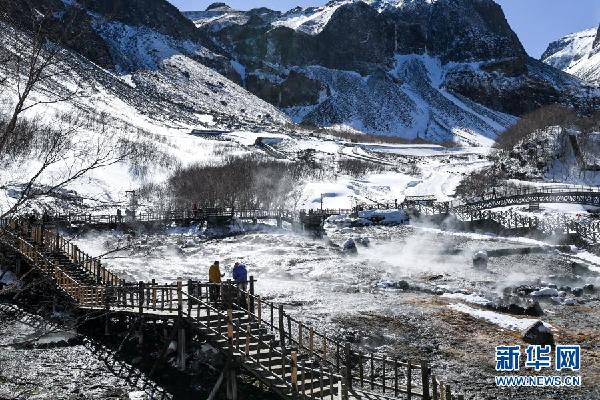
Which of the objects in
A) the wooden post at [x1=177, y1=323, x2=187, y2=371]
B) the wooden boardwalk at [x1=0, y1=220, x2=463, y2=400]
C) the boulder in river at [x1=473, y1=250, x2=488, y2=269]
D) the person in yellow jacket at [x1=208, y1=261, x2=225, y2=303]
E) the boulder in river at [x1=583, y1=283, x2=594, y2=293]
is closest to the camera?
the wooden boardwalk at [x1=0, y1=220, x2=463, y2=400]

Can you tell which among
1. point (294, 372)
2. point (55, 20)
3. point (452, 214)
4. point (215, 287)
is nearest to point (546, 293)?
point (215, 287)

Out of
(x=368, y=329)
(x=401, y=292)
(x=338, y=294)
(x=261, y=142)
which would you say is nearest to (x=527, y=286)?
(x=401, y=292)

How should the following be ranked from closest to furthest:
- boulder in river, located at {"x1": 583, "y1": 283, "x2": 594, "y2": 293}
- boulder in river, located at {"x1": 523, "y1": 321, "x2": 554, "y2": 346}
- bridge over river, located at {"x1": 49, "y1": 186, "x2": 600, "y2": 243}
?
1. boulder in river, located at {"x1": 523, "y1": 321, "x2": 554, "y2": 346}
2. boulder in river, located at {"x1": 583, "y1": 283, "x2": 594, "y2": 293}
3. bridge over river, located at {"x1": 49, "y1": 186, "x2": 600, "y2": 243}

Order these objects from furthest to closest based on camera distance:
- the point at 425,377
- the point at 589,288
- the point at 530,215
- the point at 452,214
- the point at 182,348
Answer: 1. the point at 452,214
2. the point at 530,215
3. the point at 589,288
4. the point at 182,348
5. the point at 425,377

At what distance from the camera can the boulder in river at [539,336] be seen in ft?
71.3

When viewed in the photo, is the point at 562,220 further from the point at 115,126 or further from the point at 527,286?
the point at 115,126

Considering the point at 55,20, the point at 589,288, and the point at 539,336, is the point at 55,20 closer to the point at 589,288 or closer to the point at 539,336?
the point at 539,336

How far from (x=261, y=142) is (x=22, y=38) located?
112123 mm

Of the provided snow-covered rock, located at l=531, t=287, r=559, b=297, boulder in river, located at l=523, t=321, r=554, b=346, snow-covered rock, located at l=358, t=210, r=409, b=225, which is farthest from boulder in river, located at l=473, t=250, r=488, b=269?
snow-covered rock, located at l=358, t=210, r=409, b=225

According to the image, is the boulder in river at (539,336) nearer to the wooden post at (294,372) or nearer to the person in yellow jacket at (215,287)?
the wooden post at (294,372)

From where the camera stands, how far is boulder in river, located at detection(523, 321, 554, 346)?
21.7 metres

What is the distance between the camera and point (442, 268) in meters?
39.6

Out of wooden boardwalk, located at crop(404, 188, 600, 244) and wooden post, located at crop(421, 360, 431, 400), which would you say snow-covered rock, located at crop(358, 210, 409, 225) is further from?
wooden post, located at crop(421, 360, 431, 400)

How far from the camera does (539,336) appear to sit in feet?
71.6
